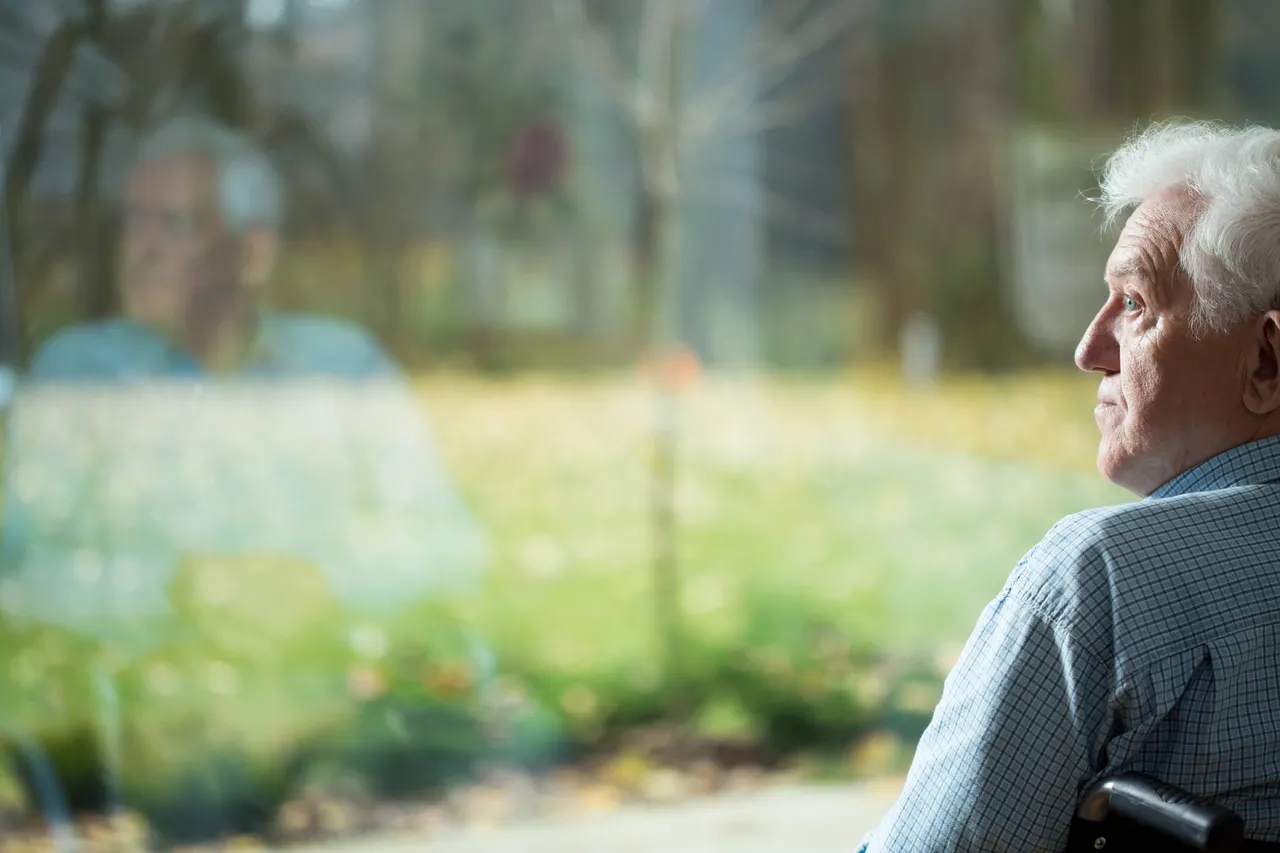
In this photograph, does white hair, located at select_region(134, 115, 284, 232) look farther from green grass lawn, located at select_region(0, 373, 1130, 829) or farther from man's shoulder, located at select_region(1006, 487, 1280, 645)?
man's shoulder, located at select_region(1006, 487, 1280, 645)

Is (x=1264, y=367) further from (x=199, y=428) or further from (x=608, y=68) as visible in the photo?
(x=199, y=428)

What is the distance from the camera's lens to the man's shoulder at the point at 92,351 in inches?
112

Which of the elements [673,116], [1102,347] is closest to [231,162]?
[673,116]

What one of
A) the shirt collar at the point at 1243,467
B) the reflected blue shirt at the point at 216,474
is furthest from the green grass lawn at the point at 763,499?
the shirt collar at the point at 1243,467

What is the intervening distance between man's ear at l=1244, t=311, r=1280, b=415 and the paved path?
2.02 meters

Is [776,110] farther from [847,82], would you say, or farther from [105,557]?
[105,557]

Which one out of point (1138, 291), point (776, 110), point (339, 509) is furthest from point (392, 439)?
point (1138, 291)

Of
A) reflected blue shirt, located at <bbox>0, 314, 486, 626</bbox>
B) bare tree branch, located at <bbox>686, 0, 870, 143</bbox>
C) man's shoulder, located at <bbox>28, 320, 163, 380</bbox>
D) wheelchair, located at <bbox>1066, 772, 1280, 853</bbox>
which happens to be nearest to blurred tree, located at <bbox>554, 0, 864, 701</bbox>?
bare tree branch, located at <bbox>686, 0, 870, 143</bbox>

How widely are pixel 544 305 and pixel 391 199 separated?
16.8 inches

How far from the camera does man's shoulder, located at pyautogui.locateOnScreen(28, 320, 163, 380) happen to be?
112 inches

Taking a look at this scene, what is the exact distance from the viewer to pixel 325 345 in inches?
118

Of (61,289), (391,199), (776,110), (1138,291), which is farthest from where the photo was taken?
(776,110)

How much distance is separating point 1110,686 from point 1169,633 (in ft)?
0.21

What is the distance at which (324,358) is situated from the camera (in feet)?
9.87
